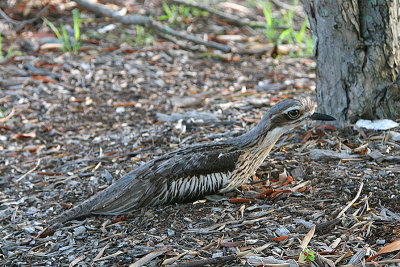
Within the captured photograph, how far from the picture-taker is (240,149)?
13.6 ft

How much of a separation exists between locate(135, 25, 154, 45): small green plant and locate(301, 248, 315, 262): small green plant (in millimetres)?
5231

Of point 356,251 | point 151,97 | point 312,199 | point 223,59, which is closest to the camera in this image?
point 356,251

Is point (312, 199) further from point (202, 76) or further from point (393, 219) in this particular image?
point (202, 76)

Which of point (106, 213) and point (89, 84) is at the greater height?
point (89, 84)

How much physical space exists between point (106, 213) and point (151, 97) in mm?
2660

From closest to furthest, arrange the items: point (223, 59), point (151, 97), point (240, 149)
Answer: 1. point (240, 149)
2. point (151, 97)
3. point (223, 59)

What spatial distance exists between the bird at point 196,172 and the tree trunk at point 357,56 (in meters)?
0.62

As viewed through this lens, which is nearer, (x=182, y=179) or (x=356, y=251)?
(x=356, y=251)

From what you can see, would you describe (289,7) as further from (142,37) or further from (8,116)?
(8,116)

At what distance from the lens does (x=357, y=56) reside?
4.52 m

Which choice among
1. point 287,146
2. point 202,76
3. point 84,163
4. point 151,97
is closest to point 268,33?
point 202,76

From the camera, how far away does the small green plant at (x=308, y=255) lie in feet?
10.1

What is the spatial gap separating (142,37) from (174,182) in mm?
4443

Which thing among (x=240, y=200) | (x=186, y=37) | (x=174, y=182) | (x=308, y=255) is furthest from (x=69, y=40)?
(x=308, y=255)
